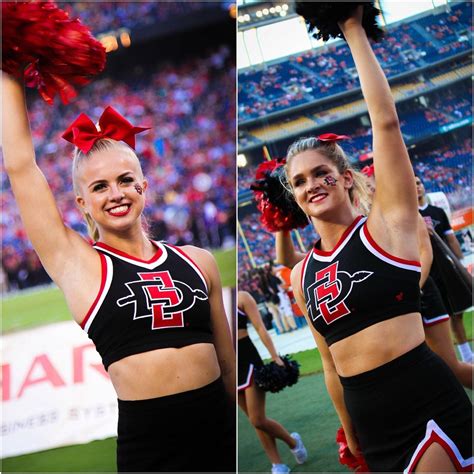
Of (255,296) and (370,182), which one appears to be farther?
(255,296)

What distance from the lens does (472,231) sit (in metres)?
2.22

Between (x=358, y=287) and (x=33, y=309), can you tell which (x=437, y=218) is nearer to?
(x=358, y=287)

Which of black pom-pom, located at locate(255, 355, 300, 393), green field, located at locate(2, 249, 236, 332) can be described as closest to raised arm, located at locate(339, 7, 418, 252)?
black pom-pom, located at locate(255, 355, 300, 393)

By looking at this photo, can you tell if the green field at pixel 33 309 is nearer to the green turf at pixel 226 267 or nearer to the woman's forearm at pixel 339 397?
the green turf at pixel 226 267

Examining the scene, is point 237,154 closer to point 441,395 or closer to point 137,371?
point 137,371

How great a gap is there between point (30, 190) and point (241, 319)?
115cm

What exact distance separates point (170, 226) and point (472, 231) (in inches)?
49.7

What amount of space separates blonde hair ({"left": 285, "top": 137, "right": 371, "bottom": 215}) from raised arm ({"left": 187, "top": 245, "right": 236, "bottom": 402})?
438 mm

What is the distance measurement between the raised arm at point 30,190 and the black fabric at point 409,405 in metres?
0.96

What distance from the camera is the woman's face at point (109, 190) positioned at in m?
1.83

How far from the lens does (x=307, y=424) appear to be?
2.32 m

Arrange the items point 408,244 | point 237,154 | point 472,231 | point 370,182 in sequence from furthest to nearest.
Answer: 1. point 237,154
2. point 472,231
3. point 370,182
4. point 408,244

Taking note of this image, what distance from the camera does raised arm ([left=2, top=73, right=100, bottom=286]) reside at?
1.72m

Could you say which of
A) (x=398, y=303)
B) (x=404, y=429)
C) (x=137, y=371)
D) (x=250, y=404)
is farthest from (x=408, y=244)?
(x=250, y=404)
